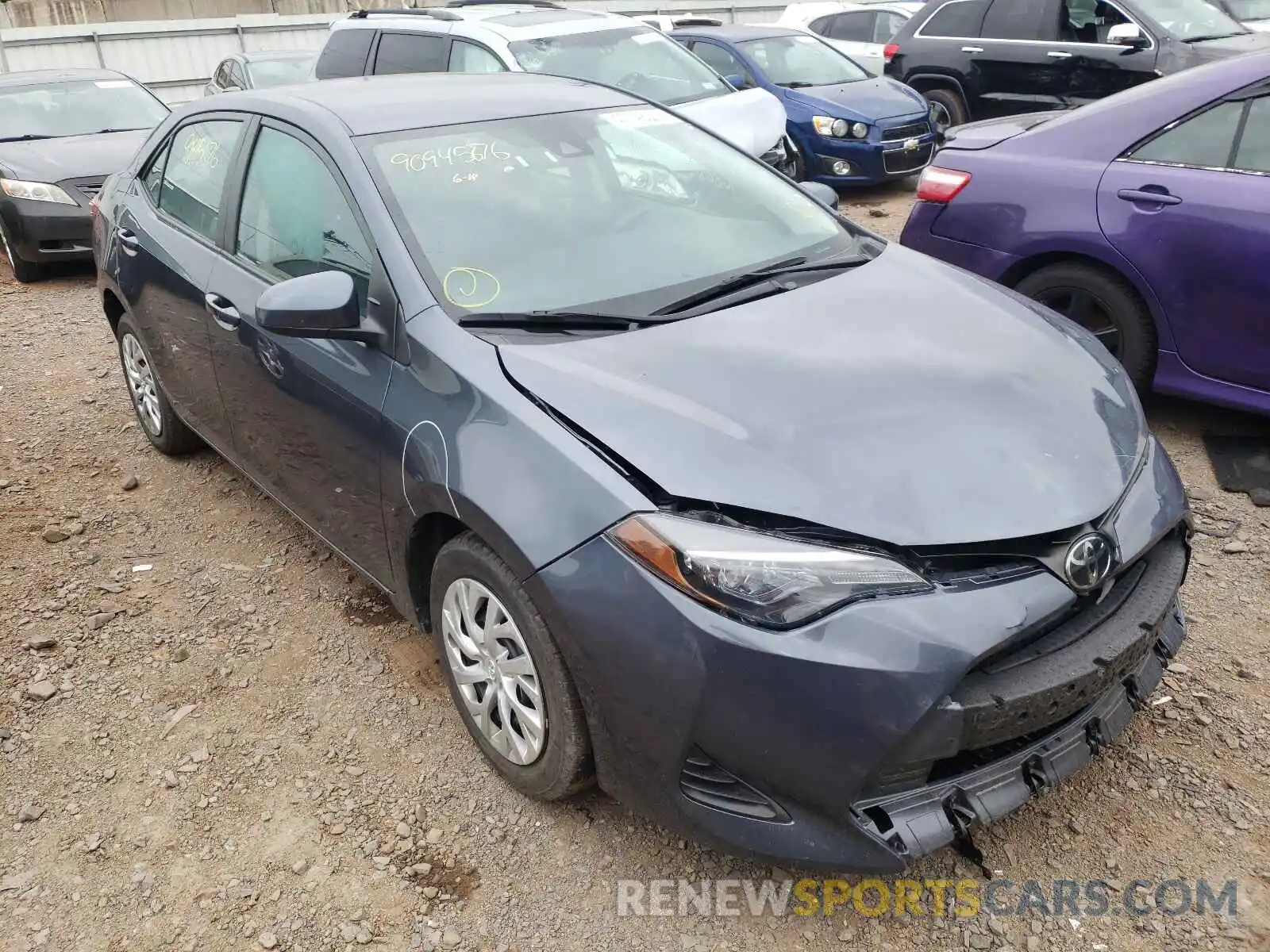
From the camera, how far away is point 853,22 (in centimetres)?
1287

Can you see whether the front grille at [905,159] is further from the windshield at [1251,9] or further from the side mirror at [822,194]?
the side mirror at [822,194]

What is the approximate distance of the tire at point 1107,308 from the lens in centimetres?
403

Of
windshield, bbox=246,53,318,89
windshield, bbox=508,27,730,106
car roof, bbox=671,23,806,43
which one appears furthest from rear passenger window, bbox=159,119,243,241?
car roof, bbox=671,23,806,43

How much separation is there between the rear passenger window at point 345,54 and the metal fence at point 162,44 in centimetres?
856

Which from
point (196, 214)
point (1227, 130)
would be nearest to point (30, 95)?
point (196, 214)

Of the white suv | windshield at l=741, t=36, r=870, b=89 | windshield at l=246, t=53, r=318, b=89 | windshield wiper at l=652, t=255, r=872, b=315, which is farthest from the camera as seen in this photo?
windshield at l=246, t=53, r=318, b=89

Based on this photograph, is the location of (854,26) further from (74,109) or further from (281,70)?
(74,109)

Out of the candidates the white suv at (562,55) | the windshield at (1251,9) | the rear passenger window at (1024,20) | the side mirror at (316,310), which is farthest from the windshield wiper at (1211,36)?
the side mirror at (316,310)

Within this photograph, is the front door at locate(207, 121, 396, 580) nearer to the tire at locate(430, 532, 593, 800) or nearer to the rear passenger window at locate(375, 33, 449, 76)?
the tire at locate(430, 532, 593, 800)

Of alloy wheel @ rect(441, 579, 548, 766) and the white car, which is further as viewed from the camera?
the white car

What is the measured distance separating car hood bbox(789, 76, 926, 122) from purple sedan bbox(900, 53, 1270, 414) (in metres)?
4.66

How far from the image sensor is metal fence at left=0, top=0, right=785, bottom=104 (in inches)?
640

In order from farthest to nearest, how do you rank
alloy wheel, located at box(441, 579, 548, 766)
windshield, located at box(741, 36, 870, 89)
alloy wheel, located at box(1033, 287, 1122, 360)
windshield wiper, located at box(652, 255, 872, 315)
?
windshield, located at box(741, 36, 870, 89) → alloy wheel, located at box(1033, 287, 1122, 360) → windshield wiper, located at box(652, 255, 872, 315) → alloy wheel, located at box(441, 579, 548, 766)

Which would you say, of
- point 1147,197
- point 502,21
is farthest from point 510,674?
point 502,21
